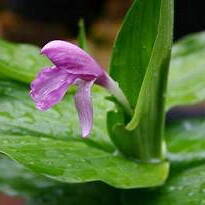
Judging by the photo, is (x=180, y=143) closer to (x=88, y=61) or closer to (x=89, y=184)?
(x=89, y=184)

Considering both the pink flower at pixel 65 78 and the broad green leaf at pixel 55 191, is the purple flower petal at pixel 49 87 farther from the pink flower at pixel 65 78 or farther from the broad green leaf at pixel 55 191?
the broad green leaf at pixel 55 191

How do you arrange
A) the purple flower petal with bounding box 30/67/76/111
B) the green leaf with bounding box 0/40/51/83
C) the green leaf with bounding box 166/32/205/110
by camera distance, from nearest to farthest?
the purple flower petal with bounding box 30/67/76/111 → the green leaf with bounding box 0/40/51/83 → the green leaf with bounding box 166/32/205/110

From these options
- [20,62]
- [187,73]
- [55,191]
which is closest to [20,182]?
[55,191]

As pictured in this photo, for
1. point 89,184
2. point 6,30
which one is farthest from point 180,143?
point 6,30

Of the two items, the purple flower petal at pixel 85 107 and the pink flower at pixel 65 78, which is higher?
the pink flower at pixel 65 78

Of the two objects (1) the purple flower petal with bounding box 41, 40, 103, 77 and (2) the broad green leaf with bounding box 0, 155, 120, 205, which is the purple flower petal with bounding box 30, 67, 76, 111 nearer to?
(1) the purple flower petal with bounding box 41, 40, 103, 77

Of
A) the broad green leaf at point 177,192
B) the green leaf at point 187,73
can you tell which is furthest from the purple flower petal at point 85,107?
the green leaf at point 187,73

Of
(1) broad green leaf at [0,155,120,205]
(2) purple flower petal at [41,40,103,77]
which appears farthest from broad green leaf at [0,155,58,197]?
(2) purple flower petal at [41,40,103,77]
